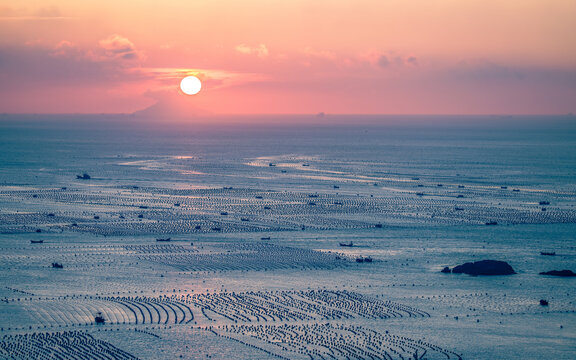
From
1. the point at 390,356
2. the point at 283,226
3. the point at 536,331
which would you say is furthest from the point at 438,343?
the point at 283,226

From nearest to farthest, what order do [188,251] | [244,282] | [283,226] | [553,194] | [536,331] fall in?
[536,331] < [244,282] < [188,251] < [283,226] < [553,194]

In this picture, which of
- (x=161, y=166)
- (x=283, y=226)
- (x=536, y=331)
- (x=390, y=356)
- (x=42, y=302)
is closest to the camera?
(x=390, y=356)

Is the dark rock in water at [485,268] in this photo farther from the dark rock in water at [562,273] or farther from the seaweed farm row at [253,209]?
the seaweed farm row at [253,209]

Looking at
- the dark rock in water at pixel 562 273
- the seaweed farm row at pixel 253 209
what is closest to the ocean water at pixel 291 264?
the seaweed farm row at pixel 253 209

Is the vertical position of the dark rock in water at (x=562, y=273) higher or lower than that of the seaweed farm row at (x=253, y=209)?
lower

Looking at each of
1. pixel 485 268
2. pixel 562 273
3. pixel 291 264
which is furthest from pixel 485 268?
pixel 291 264

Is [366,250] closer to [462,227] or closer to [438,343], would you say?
[462,227]

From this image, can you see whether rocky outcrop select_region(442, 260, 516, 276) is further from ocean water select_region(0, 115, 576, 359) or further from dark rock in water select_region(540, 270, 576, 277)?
dark rock in water select_region(540, 270, 576, 277)

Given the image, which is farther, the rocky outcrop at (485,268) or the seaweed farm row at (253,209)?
the seaweed farm row at (253,209)

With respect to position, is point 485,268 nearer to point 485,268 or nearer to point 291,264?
point 485,268
